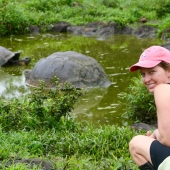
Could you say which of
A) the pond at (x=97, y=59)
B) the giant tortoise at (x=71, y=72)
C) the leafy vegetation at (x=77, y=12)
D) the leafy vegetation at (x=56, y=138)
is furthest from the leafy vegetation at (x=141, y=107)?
the leafy vegetation at (x=77, y=12)

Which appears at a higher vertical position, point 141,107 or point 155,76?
point 155,76

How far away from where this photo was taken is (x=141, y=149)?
2.96 meters

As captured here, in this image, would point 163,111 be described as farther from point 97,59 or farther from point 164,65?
point 97,59

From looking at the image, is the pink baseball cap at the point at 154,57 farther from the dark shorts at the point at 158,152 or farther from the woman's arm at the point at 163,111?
the dark shorts at the point at 158,152

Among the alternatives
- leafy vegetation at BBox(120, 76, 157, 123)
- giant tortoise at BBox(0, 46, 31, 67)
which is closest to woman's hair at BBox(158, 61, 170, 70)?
leafy vegetation at BBox(120, 76, 157, 123)

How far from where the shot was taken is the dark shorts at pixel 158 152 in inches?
107

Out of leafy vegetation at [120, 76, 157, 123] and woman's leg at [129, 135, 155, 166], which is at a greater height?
woman's leg at [129, 135, 155, 166]

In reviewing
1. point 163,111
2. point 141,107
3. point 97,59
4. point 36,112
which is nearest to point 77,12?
point 97,59

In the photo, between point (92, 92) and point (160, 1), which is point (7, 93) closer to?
point (92, 92)

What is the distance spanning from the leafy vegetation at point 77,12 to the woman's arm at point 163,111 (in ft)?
34.8

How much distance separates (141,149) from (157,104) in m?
0.43

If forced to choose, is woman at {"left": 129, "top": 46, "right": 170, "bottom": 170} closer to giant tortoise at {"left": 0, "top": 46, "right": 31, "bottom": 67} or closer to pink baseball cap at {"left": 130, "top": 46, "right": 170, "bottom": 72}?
pink baseball cap at {"left": 130, "top": 46, "right": 170, "bottom": 72}

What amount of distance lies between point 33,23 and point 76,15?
175 cm

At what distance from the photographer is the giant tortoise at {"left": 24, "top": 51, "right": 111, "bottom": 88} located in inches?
311
